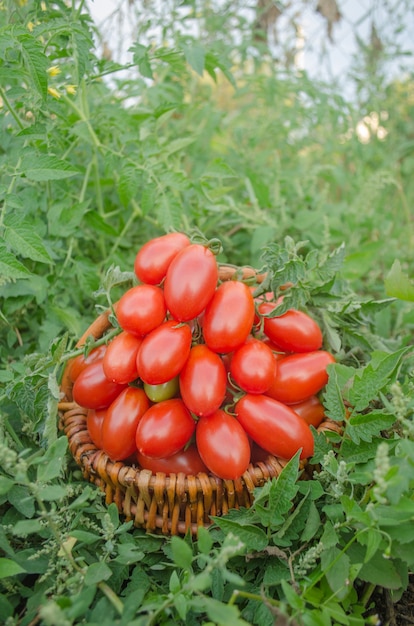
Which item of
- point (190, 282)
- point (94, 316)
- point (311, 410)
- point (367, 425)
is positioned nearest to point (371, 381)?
point (367, 425)

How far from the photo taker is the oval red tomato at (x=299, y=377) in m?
1.24

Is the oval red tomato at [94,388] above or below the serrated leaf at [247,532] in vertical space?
above

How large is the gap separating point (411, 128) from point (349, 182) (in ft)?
3.28

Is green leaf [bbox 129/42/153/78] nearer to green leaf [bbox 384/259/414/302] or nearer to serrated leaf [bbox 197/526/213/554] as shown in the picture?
green leaf [bbox 384/259/414/302]

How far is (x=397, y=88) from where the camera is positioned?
3.43 m

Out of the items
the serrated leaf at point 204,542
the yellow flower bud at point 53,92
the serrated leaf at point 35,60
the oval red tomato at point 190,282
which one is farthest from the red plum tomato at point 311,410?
the yellow flower bud at point 53,92

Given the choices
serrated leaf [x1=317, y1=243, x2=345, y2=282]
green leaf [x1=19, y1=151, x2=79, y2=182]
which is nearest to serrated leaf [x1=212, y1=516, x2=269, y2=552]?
serrated leaf [x1=317, y1=243, x2=345, y2=282]

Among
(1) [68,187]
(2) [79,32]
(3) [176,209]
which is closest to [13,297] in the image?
(1) [68,187]

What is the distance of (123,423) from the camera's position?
1171mm

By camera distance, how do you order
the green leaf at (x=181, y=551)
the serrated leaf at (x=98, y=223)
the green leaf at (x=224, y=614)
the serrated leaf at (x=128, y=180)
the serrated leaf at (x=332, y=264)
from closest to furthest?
the green leaf at (x=224, y=614) → the green leaf at (x=181, y=551) → the serrated leaf at (x=332, y=264) → the serrated leaf at (x=128, y=180) → the serrated leaf at (x=98, y=223)

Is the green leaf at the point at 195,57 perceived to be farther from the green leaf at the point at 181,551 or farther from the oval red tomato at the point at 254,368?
the green leaf at the point at 181,551

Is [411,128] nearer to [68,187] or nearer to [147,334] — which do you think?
[68,187]

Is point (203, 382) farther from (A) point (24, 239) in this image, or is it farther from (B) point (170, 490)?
(A) point (24, 239)

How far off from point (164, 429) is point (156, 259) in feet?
1.28
